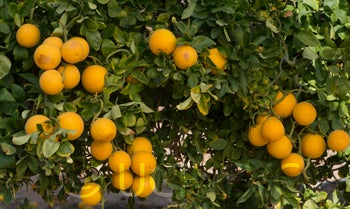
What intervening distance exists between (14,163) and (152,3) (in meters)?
0.54

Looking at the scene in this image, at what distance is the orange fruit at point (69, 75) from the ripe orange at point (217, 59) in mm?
348

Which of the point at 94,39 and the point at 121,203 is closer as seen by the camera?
the point at 94,39

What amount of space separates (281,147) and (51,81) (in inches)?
25.7

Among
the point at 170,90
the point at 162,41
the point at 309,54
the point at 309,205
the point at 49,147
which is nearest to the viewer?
the point at 49,147

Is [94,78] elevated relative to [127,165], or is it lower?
elevated

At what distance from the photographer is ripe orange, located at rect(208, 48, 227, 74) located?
1.56m

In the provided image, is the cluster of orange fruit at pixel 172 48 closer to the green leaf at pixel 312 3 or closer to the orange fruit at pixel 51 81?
the orange fruit at pixel 51 81

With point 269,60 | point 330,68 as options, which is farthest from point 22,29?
point 330,68

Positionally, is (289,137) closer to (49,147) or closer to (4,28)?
(49,147)

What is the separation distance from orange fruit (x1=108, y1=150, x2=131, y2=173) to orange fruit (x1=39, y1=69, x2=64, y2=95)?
22 centimetres

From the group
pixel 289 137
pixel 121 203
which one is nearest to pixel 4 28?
pixel 289 137

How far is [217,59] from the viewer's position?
156cm

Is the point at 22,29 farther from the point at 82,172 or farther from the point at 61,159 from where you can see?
the point at 82,172

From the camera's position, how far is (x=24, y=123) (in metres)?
1.49
